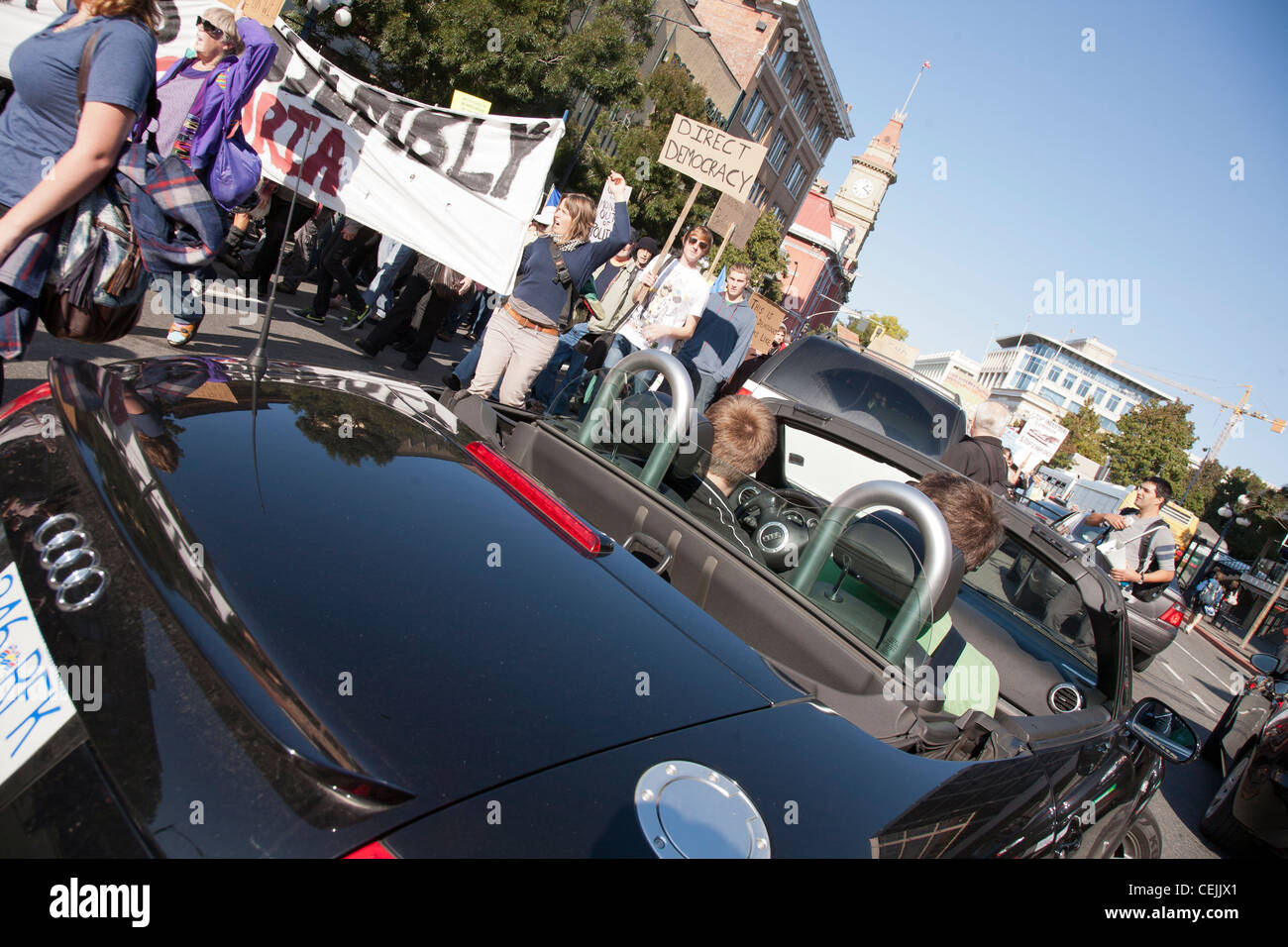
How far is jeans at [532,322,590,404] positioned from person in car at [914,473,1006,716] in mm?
5683

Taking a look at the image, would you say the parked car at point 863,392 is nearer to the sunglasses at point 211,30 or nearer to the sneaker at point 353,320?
the sunglasses at point 211,30

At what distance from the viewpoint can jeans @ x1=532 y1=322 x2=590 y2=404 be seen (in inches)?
327

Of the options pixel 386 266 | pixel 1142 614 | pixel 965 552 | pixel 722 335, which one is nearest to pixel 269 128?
pixel 386 266

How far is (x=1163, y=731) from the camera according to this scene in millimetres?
2863

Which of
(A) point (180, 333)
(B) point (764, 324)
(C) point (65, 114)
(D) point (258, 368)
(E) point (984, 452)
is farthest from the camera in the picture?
(B) point (764, 324)

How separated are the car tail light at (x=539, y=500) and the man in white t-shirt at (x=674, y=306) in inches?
194

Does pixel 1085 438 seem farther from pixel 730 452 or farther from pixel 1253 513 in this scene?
pixel 730 452

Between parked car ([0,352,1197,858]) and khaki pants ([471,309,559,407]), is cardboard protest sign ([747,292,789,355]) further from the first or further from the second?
parked car ([0,352,1197,858])

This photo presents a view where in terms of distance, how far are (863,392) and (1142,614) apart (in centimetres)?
370

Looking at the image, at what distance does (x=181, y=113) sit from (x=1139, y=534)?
8.52m

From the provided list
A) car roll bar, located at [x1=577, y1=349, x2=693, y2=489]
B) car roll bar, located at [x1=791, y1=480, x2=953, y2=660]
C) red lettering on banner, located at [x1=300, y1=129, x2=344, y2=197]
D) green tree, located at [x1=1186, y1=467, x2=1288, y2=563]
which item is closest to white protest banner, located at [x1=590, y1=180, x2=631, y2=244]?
red lettering on banner, located at [x1=300, y1=129, x2=344, y2=197]

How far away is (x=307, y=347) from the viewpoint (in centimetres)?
741

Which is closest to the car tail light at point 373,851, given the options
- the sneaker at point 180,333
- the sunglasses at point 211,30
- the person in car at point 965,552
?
the person in car at point 965,552
